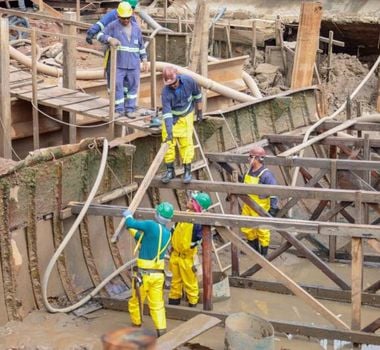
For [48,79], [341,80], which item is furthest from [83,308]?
[341,80]

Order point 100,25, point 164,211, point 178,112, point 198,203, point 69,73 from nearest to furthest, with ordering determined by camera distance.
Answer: point 164,211, point 198,203, point 178,112, point 100,25, point 69,73

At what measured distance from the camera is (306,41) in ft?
48.5

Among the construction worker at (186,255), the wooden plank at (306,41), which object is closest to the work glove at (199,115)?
the construction worker at (186,255)

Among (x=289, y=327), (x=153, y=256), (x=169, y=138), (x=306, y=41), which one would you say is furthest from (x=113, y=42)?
(x=306, y=41)

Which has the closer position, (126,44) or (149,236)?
(149,236)

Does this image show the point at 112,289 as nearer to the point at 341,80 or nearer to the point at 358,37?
the point at 341,80

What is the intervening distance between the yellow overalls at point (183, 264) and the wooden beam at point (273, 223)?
32cm

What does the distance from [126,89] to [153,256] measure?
346 cm

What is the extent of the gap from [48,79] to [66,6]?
755cm

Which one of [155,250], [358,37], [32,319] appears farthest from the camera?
[358,37]

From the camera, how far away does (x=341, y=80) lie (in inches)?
827

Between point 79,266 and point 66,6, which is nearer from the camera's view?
point 79,266

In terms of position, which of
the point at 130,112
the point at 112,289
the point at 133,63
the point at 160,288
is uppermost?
the point at 133,63

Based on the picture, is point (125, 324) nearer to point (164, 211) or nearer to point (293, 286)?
point (164, 211)
